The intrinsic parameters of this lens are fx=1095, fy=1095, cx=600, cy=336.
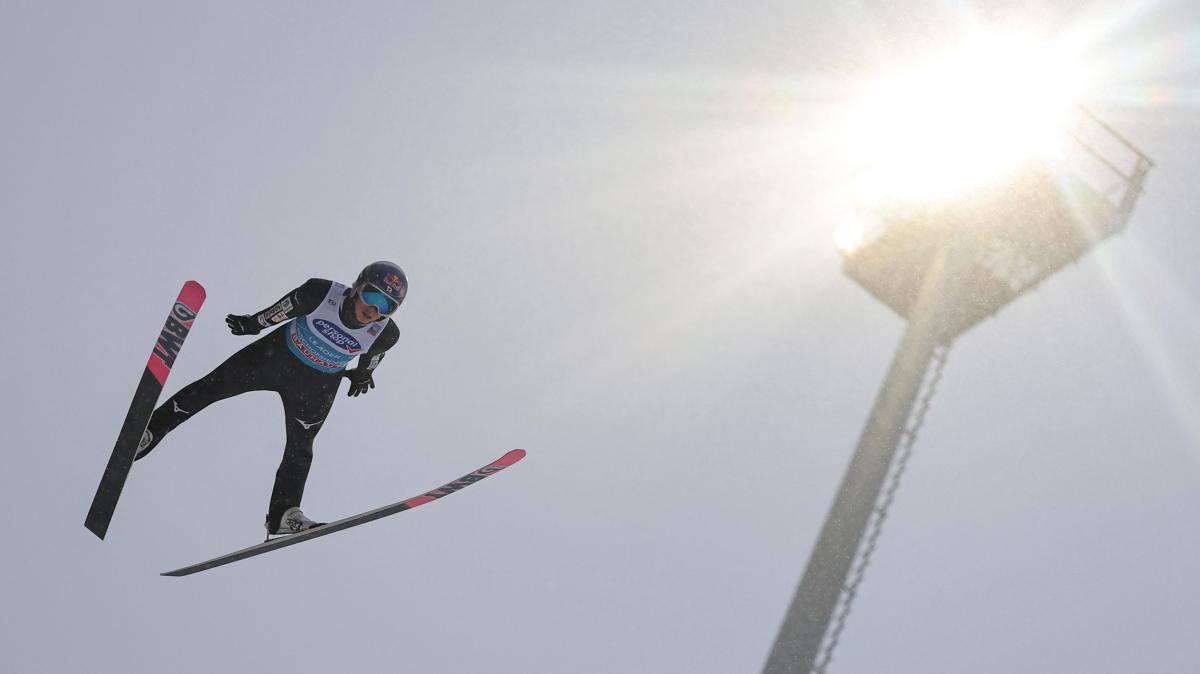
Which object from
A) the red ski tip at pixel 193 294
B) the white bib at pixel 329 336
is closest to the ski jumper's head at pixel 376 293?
the white bib at pixel 329 336

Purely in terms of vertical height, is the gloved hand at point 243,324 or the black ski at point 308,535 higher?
the gloved hand at point 243,324

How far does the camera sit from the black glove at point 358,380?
9609mm

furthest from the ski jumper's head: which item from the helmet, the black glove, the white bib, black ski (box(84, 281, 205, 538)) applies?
black ski (box(84, 281, 205, 538))

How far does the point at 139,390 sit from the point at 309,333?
143cm

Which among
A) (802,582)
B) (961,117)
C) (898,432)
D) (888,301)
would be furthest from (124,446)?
(961,117)

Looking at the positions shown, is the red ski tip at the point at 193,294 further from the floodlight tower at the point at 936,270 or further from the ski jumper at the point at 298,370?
the floodlight tower at the point at 936,270

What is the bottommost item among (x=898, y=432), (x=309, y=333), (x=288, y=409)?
(x=288, y=409)

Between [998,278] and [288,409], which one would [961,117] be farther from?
[288,409]

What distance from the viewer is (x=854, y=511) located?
26438 millimetres

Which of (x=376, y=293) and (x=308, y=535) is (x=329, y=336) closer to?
(x=376, y=293)

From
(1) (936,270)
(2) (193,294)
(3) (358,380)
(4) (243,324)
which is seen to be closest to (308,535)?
(3) (358,380)

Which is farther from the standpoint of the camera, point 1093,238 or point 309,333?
point 1093,238

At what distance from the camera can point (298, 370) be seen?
9414mm

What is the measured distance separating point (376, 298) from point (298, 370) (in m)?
1.10
